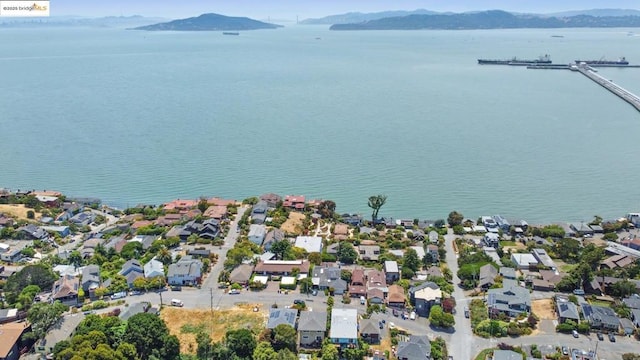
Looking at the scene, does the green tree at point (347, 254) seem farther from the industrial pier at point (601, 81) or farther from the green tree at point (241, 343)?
the industrial pier at point (601, 81)

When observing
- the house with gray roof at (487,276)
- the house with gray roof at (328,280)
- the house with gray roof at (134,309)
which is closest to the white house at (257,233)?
the house with gray roof at (328,280)

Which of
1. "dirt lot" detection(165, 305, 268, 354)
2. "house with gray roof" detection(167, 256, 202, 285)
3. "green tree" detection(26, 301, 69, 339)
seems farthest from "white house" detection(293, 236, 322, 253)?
"green tree" detection(26, 301, 69, 339)

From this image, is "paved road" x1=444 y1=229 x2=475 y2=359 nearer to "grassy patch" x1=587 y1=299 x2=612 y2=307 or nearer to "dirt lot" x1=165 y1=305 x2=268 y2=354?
"grassy patch" x1=587 y1=299 x2=612 y2=307

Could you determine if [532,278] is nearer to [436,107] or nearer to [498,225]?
[498,225]

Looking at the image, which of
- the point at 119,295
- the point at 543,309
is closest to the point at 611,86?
the point at 543,309

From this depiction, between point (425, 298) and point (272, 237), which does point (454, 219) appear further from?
point (272, 237)

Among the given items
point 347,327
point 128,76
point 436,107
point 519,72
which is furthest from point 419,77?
point 347,327

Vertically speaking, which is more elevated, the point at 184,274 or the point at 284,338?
the point at 184,274
